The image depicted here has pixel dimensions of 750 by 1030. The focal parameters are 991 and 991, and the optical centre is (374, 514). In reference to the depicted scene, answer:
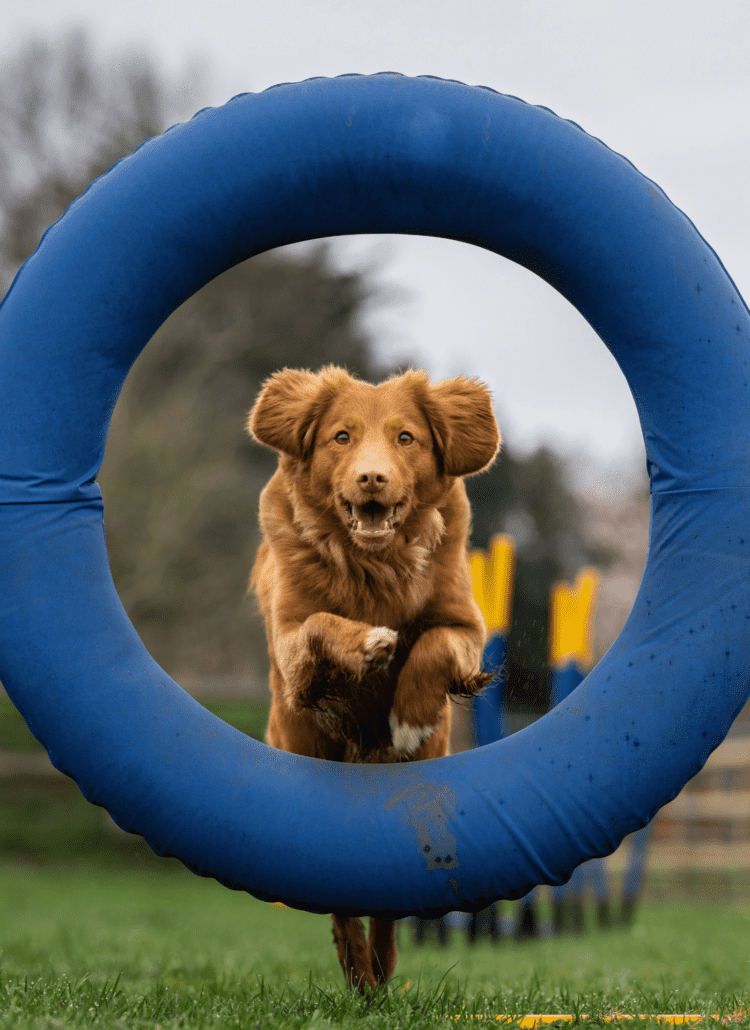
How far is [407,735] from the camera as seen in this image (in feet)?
8.66

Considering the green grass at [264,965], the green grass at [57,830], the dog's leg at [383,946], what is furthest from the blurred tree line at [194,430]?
the dog's leg at [383,946]

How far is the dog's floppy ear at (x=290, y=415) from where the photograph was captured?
2824mm

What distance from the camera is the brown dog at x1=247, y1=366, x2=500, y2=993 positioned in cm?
264

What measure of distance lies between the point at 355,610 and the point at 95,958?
260cm

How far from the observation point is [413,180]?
100 inches

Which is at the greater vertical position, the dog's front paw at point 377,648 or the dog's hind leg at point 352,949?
the dog's front paw at point 377,648

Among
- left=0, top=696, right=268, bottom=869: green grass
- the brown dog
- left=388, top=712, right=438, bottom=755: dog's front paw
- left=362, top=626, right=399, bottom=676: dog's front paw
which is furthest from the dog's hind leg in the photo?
left=0, top=696, right=268, bottom=869: green grass

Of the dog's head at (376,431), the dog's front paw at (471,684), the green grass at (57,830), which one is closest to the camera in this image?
the dog's front paw at (471,684)

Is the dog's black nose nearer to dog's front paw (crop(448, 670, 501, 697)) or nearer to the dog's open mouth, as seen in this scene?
the dog's open mouth

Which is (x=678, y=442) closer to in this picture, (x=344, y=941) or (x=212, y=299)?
(x=344, y=941)

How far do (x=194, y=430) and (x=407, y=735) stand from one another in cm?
1243

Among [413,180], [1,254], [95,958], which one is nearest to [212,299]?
[1,254]

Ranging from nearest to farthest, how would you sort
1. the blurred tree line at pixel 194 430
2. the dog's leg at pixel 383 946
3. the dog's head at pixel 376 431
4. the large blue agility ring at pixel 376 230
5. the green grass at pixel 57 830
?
the large blue agility ring at pixel 376 230 < the dog's head at pixel 376 431 < the dog's leg at pixel 383 946 < the green grass at pixel 57 830 < the blurred tree line at pixel 194 430

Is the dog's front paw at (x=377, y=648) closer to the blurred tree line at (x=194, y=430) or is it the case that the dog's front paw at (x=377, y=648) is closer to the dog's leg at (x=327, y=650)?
the dog's leg at (x=327, y=650)
